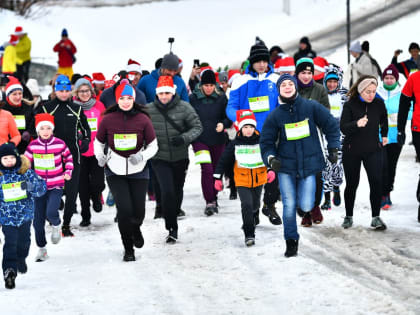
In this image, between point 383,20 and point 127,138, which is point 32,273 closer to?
point 127,138

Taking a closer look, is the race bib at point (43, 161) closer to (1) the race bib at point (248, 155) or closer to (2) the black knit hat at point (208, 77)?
(1) the race bib at point (248, 155)

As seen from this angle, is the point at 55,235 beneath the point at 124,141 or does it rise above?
beneath

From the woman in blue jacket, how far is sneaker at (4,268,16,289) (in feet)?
9.13

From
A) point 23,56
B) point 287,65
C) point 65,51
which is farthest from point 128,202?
point 23,56

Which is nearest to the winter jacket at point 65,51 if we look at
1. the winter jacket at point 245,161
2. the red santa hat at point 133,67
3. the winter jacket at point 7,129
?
the red santa hat at point 133,67

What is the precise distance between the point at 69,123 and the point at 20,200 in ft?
8.48

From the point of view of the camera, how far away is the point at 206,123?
449 inches

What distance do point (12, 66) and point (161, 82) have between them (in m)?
13.2

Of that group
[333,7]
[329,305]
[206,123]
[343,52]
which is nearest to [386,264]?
[329,305]

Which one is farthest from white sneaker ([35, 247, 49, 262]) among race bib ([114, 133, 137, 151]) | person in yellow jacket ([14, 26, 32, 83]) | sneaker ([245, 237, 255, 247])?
person in yellow jacket ([14, 26, 32, 83])

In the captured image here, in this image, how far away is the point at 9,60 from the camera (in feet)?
70.4

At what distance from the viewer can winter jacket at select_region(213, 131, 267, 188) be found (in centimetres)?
901

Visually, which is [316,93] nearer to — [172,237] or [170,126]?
[170,126]

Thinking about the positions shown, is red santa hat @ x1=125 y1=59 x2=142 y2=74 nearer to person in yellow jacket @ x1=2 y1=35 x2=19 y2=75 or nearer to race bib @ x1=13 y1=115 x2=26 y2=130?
race bib @ x1=13 y1=115 x2=26 y2=130
